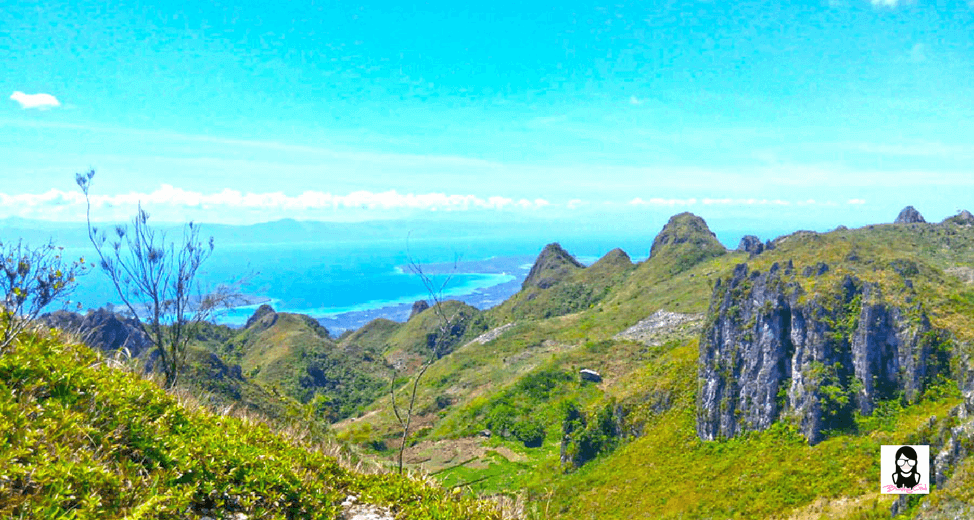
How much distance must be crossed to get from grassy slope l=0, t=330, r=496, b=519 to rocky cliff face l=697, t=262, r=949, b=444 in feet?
140

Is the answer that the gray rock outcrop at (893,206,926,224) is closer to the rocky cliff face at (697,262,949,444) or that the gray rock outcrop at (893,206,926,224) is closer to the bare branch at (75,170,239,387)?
the rocky cliff face at (697,262,949,444)

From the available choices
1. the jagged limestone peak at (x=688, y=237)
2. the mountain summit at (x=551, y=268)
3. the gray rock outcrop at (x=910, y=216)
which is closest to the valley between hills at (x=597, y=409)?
the jagged limestone peak at (x=688, y=237)

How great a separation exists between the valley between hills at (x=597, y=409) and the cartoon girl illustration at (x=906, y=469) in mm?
920

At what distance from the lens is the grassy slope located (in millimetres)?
4313

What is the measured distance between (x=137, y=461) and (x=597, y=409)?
175 feet

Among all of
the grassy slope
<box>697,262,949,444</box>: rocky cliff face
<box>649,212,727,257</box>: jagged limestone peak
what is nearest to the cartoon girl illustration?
<box>697,262,949,444</box>: rocky cliff face

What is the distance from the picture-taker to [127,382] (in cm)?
719

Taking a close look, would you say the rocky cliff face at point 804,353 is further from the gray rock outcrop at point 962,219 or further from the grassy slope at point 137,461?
the gray rock outcrop at point 962,219

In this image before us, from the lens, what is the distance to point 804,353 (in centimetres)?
4162

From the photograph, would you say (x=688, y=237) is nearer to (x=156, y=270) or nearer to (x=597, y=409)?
(x=597, y=409)

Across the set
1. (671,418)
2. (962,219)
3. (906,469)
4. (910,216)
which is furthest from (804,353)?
(910,216)

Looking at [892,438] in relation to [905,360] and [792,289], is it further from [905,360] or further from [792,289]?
[792,289]

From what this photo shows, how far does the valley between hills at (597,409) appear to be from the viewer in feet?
18.7

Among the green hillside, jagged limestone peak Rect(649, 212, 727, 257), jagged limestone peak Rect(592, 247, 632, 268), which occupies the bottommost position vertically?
the green hillside
